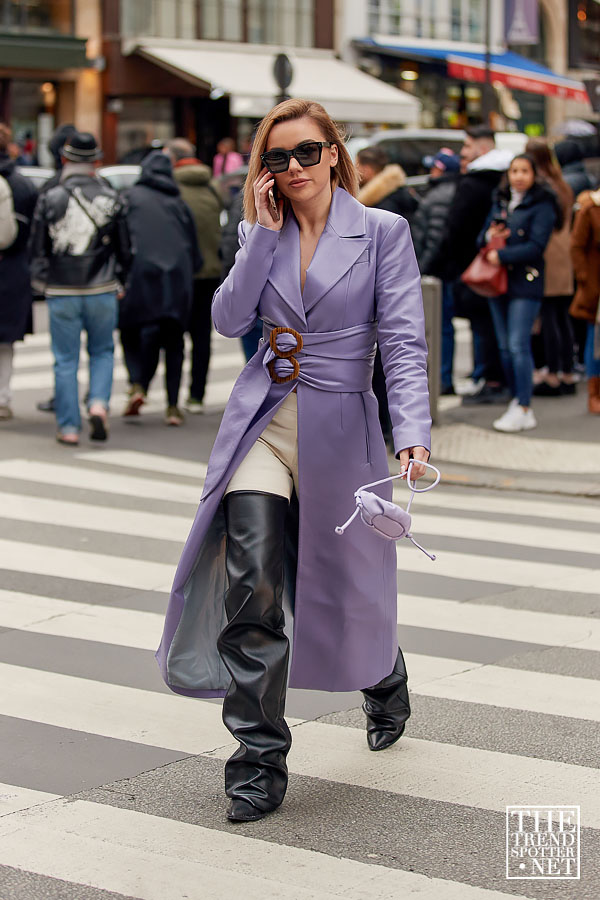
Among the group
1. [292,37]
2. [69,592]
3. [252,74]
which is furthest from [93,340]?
[292,37]

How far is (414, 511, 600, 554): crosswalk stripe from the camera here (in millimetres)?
8133

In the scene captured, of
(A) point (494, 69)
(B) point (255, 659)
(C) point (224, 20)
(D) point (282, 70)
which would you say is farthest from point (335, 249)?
(A) point (494, 69)

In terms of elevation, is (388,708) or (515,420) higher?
(388,708)

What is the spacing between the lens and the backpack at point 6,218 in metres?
11.0

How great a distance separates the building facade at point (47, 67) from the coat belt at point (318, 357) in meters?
30.2

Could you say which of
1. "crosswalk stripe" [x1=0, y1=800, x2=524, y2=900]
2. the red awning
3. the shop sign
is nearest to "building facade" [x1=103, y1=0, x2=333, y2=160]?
the red awning

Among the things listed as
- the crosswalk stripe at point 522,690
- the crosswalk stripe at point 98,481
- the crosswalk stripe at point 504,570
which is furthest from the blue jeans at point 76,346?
the crosswalk stripe at point 522,690

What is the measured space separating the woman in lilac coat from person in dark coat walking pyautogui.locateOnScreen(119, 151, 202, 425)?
6697 mm

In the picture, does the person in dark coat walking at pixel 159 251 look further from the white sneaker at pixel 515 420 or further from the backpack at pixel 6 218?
the white sneaker at pixel 515 420

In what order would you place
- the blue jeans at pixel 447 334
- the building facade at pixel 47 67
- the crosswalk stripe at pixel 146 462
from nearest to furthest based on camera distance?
the crosswalk stripe at pixel 146 462
the blue jeans at pixel 447 334
the building facade at pixel 47 67

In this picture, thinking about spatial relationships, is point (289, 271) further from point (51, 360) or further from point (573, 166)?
point (51, 360)

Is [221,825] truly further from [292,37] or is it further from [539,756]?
[292,37]

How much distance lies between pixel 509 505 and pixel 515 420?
1.98 metres

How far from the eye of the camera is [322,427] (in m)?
4.40
